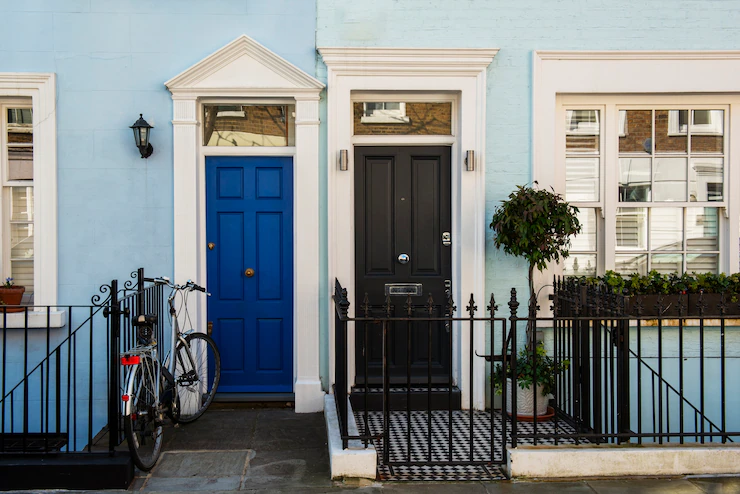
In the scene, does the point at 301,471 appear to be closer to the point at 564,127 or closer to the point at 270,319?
the point at 270,319

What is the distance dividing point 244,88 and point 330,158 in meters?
0.97

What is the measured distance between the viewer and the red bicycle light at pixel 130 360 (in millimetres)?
4488

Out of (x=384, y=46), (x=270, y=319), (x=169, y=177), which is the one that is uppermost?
(x=384, y=46)

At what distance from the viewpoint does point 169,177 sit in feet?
20.3

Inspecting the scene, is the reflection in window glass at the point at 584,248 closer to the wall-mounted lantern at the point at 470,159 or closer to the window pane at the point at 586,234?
the window pane at the point at 586,234

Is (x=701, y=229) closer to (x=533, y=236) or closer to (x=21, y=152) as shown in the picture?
(x=533, y=236)

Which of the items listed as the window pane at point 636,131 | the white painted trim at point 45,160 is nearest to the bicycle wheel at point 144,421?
the white painted trim at point 45,160

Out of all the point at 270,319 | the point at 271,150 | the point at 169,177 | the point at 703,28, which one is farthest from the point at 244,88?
the point at 703,28

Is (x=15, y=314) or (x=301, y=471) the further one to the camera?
(x=15, y=314)

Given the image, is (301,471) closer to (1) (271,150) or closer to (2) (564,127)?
(1) (271,150)

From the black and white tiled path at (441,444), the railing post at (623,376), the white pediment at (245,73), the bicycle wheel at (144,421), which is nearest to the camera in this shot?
the bicycle wheel at (144,421)

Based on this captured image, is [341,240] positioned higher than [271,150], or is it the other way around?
[271,150]

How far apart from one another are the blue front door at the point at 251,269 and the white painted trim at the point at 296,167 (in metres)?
0.21

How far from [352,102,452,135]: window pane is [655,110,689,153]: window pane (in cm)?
197
